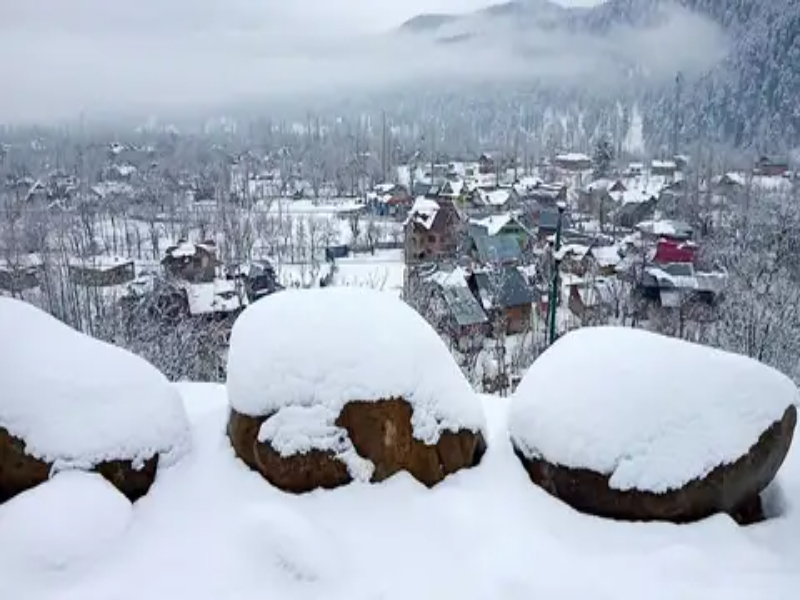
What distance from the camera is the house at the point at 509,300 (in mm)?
15625

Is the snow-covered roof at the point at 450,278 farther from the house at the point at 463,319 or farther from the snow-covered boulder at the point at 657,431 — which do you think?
the snow-covered boulder at the point at 657,431

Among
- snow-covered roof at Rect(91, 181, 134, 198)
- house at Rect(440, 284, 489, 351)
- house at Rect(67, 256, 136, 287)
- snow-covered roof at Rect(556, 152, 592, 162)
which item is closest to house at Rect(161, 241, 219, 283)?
house at Rect(67, 256, 136, 287)

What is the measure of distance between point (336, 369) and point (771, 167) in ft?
142

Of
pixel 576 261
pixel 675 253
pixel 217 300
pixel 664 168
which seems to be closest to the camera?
pixel 217 300

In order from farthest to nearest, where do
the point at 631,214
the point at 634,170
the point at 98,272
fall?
the point at 634,170 < the point at 631,214 < the point at 98,272

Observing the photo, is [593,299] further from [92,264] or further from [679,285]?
[92,264]

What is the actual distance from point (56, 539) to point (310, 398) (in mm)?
1599

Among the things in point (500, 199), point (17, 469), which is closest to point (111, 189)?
point (500, 199)

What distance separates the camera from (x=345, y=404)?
13.5 ft

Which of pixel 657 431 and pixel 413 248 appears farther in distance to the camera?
pixel 413 248

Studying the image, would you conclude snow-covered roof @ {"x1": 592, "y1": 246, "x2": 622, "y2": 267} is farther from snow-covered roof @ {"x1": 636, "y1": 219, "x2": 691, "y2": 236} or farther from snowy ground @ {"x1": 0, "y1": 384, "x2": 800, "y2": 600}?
snowy ground @ {"x1": 0, "y1": 384, "x2": 800, "y2": 600}

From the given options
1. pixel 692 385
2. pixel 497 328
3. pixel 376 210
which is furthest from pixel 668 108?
pixel 692 385

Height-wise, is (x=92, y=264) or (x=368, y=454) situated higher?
(x=368, y=454)

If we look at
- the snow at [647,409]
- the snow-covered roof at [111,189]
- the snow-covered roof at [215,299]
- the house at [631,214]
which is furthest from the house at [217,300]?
the snow-covered roof at [111,189]
